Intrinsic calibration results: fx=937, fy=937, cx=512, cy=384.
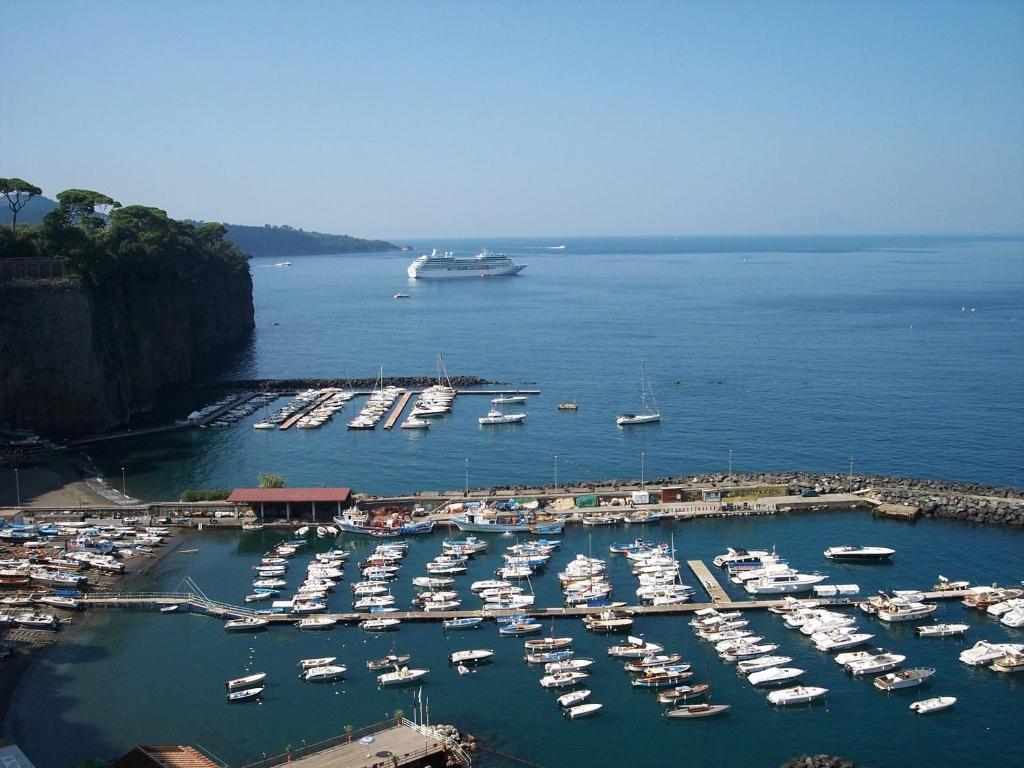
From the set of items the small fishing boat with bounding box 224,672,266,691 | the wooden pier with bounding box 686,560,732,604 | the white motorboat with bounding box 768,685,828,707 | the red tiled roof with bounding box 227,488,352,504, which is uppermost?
the red tiled roof with bounding box 227,488,352,504

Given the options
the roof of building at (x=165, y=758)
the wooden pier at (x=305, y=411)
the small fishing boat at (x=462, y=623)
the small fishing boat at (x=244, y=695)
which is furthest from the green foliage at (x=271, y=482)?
the roof of building at (x=165, y=758)

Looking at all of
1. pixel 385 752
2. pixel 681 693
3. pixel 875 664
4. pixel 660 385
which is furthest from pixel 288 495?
pixel 660 385

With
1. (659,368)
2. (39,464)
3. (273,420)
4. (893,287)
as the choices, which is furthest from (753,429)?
(893,287)

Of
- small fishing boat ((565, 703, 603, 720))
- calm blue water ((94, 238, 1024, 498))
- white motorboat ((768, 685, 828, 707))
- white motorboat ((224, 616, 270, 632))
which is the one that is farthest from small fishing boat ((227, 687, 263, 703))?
calm blue water ((94, 238, 1024, 498))

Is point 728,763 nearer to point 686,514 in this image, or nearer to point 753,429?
point 686,514

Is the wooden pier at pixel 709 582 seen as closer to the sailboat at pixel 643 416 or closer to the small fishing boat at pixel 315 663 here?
the small fishing boat at pixel 315 663

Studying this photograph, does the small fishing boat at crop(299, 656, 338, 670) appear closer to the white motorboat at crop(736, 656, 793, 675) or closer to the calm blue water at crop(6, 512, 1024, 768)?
the calm blue water at crop(6, 512, 1024, 768)
